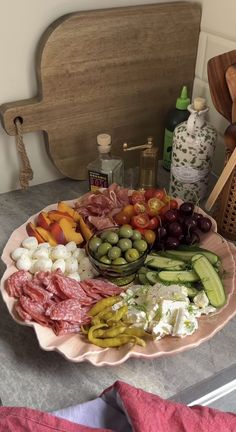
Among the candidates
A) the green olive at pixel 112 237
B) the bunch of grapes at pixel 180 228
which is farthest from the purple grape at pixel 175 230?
the green olive at pixel 112 237

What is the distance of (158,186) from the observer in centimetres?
99

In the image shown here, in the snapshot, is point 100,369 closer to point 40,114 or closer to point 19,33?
point 40,114

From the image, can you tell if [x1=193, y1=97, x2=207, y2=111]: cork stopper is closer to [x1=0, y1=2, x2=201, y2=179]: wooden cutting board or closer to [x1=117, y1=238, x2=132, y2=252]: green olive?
[x1=0, y1=2, x2=201, y2=179]: wooden cutting board

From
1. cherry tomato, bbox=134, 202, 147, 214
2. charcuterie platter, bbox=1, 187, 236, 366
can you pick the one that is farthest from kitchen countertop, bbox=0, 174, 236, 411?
cherry tomato, bbox=134, 202, 147, 214

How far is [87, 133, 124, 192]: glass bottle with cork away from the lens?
35.4 inches

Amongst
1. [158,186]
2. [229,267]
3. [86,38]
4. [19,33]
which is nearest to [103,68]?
[86,38]

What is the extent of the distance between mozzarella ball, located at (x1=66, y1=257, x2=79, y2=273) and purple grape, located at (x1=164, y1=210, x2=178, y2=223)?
18 cm

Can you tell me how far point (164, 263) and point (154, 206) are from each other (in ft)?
0.43

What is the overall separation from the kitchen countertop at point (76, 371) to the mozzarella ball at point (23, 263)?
8cm

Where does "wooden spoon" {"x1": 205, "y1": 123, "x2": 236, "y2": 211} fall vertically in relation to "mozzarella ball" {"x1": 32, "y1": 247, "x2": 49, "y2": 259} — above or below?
above

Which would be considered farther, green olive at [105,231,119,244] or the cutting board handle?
the cutting board handle

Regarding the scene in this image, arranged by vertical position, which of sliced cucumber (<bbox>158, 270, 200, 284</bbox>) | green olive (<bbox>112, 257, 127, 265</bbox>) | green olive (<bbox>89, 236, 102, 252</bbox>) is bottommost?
sliced cucumber (<bbox>158, 270, 200, 284</bbox>)

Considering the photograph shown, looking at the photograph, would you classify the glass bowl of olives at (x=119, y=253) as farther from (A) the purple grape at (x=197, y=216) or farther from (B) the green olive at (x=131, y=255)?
(A) the purple grape at (x=197, y=216)

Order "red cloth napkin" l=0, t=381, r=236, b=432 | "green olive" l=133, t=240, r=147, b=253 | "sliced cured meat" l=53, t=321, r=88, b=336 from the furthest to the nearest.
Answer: "green olive" l=133, t=240, r=147, b=253 → "sliced cured meat" l=53, t=321, r=88, b=336 → "red cloth napkin" l=0, t=381, r=236, b=432
